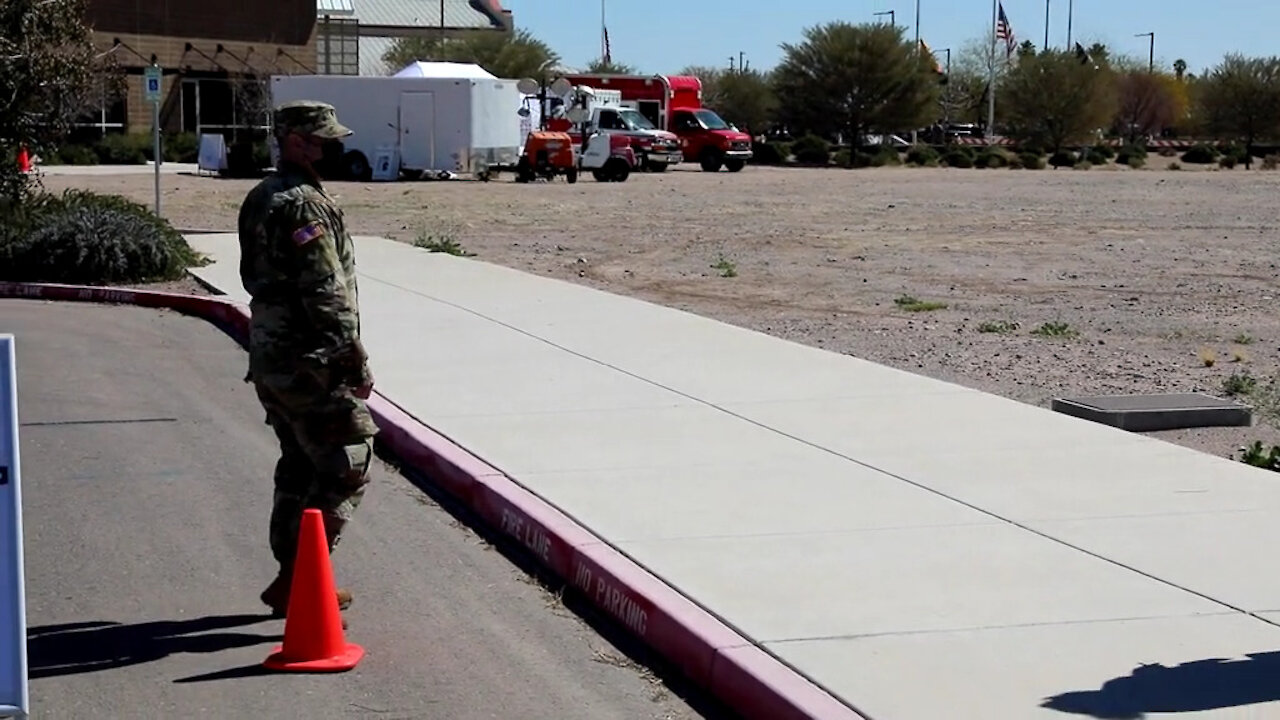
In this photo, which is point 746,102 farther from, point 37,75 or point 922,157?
point 37,75

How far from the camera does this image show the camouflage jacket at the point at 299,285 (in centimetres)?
664

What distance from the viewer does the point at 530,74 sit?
83125 millimetres

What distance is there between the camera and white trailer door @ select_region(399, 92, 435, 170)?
4653 centimetres

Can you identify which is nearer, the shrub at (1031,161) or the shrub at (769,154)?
the shrub at (1031,161)

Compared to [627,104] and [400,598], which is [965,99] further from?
[400,598]

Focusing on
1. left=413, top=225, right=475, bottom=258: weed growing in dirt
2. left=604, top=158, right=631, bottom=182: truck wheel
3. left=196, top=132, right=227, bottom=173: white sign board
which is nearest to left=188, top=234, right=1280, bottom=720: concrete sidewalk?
left=413, top=225, right=475, bottom=258: weed growing in dirt

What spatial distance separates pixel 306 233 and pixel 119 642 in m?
1.75

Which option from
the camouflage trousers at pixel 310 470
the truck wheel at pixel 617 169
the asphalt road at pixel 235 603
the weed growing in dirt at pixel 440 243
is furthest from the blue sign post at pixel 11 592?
the truck wheel at pixel 617 169

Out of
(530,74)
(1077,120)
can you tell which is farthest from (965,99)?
(530,74)

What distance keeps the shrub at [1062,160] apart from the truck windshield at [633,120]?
80.6ft

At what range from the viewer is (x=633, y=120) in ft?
178

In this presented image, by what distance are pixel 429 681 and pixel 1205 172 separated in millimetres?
62737

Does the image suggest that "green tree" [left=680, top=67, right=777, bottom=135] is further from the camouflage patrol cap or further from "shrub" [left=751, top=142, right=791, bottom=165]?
the camouflage patrol cap

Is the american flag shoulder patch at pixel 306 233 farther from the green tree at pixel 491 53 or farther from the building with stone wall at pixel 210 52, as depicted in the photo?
the green tree at pixel 491 53
